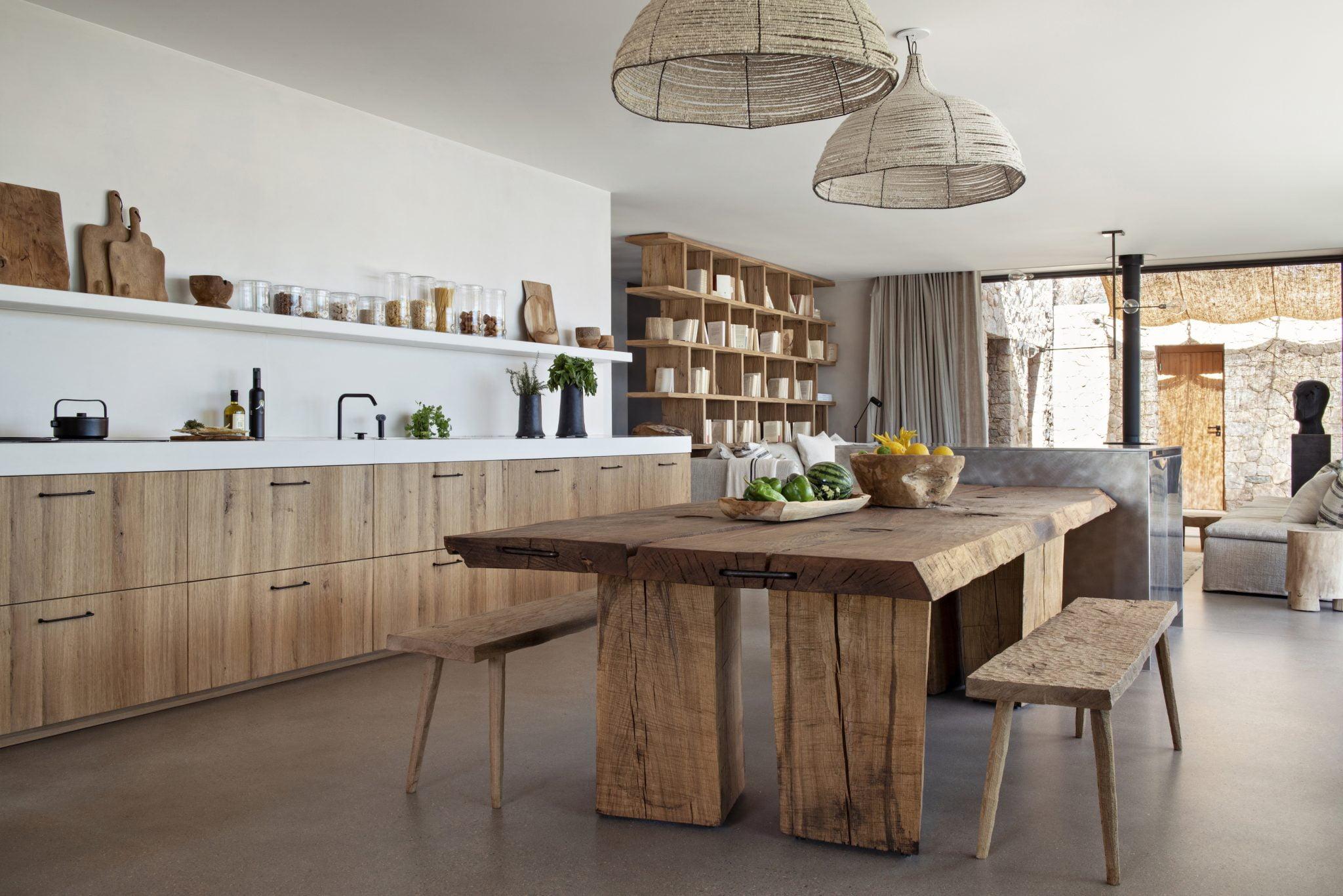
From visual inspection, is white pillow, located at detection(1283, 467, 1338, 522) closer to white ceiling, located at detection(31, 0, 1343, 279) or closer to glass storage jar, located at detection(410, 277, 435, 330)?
white ceiling, located at detection(31, 0, 1343, 279)

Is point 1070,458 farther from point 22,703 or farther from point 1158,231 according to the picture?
point 1158,231

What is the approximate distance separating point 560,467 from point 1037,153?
319 centimetres

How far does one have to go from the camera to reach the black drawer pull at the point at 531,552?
7.13 feet

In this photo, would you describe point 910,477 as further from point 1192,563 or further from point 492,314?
point 1192,563

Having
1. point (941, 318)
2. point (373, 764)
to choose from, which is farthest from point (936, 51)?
point (941, 318)

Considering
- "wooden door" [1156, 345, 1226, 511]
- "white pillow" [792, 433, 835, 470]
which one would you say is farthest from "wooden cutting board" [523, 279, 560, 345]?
"wooden door" [1156, 345, 1226, 511]

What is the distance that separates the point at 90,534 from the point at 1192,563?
6575 mm

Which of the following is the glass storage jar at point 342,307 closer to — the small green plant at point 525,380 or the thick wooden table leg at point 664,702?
the small green plant at point 525,380

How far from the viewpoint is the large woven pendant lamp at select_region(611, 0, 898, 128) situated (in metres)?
1.96

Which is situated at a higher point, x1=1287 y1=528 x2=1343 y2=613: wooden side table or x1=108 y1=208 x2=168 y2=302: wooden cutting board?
x1=108 y1=208 x2=168 y2=302: wooden cutting board

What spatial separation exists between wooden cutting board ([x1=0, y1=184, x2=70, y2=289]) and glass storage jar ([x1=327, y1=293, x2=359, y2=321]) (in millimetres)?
1036

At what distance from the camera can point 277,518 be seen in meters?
3.61

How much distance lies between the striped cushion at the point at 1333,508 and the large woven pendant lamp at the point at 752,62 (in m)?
4.35

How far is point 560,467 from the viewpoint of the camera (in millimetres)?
4910
